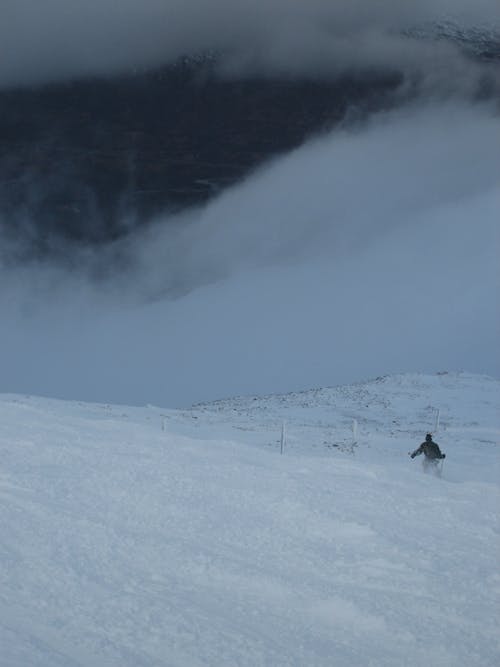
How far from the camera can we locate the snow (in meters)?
5.16

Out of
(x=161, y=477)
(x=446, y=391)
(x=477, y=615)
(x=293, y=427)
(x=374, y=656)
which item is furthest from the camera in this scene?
(x=446, y=391)

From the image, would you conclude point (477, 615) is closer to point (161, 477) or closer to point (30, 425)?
point (161, 477)

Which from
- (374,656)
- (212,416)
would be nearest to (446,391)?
(212,416)

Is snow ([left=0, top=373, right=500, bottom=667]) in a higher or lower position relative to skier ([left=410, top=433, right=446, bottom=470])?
lower

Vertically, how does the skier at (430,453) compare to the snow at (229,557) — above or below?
above

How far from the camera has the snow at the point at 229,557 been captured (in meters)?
5.16

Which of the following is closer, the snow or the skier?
the snow

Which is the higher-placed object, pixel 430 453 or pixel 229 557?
pixel 430 453

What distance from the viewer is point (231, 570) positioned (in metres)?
6.83

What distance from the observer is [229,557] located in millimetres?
7246

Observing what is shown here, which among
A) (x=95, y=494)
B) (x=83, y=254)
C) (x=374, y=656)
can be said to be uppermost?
(x=83, y=254)

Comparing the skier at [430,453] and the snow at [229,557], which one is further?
the skier at [430,453]

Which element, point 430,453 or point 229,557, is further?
point 430,453

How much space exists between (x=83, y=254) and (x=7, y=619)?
166 m
